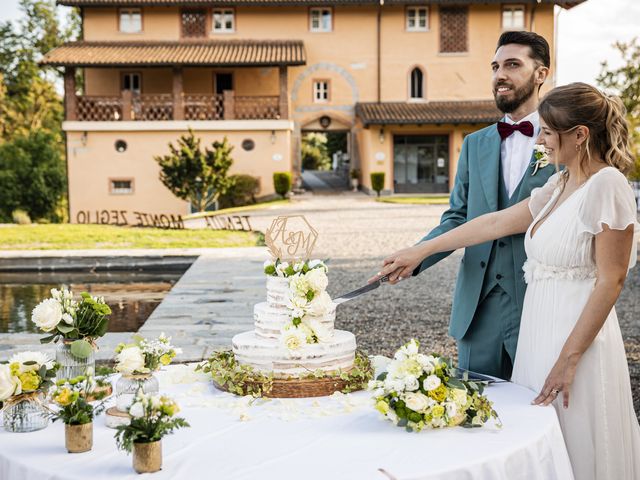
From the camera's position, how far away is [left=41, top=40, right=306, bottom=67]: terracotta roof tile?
29578 millimetres

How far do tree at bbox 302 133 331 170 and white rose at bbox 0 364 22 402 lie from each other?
50976 millimetres

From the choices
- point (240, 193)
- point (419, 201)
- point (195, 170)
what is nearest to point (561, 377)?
point (195, 170)

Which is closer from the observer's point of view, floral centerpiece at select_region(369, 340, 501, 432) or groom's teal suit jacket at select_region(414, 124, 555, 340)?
floral centerpiece at select_region(369, 340, 501, 432)

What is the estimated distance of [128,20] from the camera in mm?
32500

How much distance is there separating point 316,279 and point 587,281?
0.98 m

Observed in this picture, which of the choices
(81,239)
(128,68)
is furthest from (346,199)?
(81,239)

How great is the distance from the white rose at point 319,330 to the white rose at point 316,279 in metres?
0.11

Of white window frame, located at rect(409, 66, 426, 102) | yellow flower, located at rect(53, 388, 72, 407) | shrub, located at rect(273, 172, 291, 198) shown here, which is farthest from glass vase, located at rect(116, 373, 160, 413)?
white window frame, located at rect(409, 66, 426, 102)

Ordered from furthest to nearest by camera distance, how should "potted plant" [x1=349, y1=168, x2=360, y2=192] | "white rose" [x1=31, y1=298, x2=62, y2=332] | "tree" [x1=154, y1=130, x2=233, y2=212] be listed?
"potted plant" [x1=349, y1=168, x2=360, y2=192] → "tree" [x1=154, y1=130, x2=233, y2=212] → "white rose" [x1=31, y1=298, x2=62, y2=332]

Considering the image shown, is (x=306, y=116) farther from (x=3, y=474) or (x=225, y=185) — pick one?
(x=3, y=474)

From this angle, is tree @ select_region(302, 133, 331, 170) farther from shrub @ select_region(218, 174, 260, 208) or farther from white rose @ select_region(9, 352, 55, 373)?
white rose @ select_region(9, 352, 55, 373)

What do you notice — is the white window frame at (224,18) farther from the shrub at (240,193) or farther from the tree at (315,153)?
the tree at (315,153)

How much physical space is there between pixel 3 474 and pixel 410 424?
1.21 meters

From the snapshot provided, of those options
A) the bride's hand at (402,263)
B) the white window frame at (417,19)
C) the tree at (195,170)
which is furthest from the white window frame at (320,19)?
the bride's hand at (402,263)
